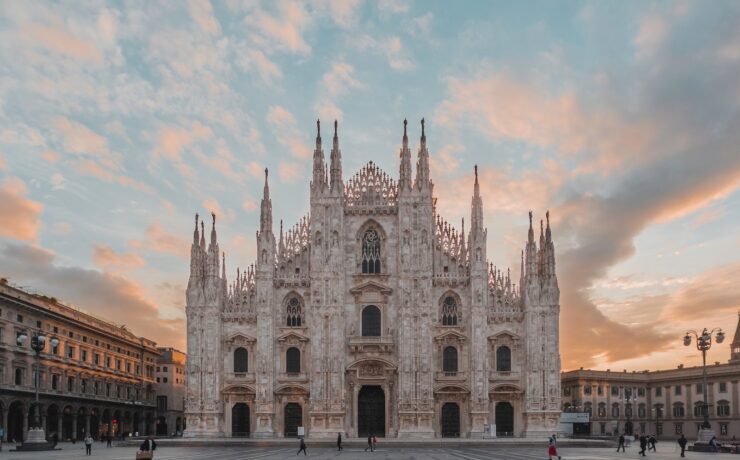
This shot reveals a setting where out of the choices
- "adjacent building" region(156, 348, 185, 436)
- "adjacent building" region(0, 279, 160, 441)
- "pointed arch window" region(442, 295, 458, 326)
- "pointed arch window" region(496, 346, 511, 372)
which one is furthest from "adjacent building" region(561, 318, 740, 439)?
"adjacent building" region(0, 279, 160, 441)

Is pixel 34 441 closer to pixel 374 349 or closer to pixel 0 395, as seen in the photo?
pixel 0 395

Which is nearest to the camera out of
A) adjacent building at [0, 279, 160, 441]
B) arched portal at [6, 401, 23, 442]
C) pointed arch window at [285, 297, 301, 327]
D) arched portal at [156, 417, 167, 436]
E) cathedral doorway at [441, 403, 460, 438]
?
adjacent building at [0, 279, 160, 441]

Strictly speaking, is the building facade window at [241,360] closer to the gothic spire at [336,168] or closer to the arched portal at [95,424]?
the gothic spire at [336,168]

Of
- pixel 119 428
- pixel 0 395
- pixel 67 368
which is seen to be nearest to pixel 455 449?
pixel 0 395

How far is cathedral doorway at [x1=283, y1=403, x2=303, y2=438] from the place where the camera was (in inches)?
2603

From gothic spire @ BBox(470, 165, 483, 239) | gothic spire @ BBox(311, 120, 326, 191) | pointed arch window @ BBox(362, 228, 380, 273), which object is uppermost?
gothic spire @ BBox(311, 120, 326, 191)

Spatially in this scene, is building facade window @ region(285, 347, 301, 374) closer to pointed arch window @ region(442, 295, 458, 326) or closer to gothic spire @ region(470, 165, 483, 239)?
pointed arch window @ region(442, 295, 458, 326)

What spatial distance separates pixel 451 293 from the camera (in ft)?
221

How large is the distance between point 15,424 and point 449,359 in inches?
1465

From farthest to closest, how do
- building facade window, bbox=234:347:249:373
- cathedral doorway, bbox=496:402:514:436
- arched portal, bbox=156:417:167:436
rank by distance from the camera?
arched portal, bbox=156:417:167:436 < building facade window, bbox=234:347:249:373 < cathedral doorway, bbox=496:402:514:436

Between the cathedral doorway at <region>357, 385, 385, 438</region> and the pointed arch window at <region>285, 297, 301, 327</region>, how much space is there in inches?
307

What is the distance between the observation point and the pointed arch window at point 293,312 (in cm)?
6762

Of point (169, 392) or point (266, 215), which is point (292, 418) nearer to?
point (266, 215)

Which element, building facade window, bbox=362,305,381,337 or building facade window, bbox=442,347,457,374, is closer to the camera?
building facade window, bbox=442,347,457,374
